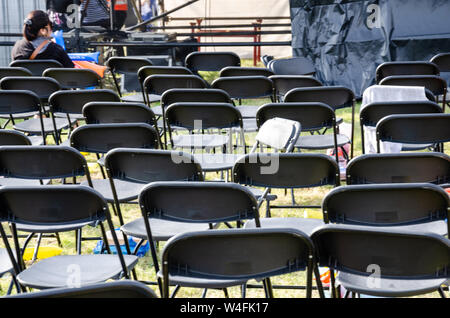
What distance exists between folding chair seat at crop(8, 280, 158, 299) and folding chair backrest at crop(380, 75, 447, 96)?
3.93 metres

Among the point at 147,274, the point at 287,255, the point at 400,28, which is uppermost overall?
the point at 400,28

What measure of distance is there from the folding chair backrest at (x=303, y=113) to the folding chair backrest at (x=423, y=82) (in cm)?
107

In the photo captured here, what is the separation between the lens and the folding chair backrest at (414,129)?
392 centimetres

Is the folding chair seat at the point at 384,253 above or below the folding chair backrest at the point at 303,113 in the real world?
below

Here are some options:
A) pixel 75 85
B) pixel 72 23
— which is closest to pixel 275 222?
pixel 75 85

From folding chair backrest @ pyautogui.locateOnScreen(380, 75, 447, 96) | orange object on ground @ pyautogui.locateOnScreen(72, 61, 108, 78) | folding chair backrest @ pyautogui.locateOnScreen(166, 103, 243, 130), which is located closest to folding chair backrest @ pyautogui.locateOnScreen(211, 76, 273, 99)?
folding chair backrest @ pyautogui.locateOnScreen(380, 75, 447, 96)

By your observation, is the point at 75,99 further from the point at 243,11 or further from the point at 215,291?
the point at 243,11

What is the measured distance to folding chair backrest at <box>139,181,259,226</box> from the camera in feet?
8.45

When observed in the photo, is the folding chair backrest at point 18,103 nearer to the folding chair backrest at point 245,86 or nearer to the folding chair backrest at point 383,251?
the folding chair backrest at point 245,86

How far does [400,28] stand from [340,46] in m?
0.83

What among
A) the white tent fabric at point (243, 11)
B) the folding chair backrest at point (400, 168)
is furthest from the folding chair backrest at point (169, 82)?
the white tent fabric at point (243, 11)

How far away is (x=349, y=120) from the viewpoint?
762 cm

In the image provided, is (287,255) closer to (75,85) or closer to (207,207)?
(207,207)

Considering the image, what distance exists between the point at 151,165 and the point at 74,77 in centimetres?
297
